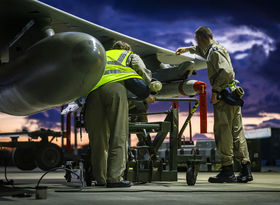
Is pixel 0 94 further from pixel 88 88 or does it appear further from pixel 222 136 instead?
pixel 222 136

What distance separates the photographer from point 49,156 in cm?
1010

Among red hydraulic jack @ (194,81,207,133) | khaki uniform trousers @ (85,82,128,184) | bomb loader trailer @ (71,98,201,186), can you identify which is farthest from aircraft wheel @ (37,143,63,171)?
khaki uniform trousers @ (85,82,128,184)

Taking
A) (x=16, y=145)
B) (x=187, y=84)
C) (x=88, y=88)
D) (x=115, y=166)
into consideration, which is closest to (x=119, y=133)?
→ (x=115, y=166)

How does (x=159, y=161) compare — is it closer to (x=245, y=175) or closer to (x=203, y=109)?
(x=245, y=175)

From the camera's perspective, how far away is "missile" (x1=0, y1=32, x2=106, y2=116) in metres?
3.25

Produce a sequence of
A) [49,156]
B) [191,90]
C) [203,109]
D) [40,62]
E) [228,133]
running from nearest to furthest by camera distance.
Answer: [40,62] < [228,133] < [203,109] < [191,90] < [49,156]

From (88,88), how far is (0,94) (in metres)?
1.06

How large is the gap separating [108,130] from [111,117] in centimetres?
29

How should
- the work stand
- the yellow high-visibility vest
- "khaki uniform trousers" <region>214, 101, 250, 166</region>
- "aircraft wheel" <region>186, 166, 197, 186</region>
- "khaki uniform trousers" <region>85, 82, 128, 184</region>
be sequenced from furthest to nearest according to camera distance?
"khaki uniform trousers" <region>214, 101, 250, 166</region>, the work stand, "aircraft wheel" <region>186, 166, 197, 186</region>, the yellow high-visibility vest, "khaki uniform trousers" <region>85, 82, 128, 184</region>

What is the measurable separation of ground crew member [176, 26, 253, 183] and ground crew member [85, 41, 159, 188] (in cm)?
114

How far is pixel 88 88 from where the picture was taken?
11.3ft

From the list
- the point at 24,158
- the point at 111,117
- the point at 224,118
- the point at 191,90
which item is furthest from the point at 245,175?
the point at 24,158

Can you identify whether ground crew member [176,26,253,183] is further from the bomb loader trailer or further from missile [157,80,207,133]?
missile [157,80,207,133]

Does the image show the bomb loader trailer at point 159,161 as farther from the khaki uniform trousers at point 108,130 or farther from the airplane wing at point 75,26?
the airplane wing at point 75,26
